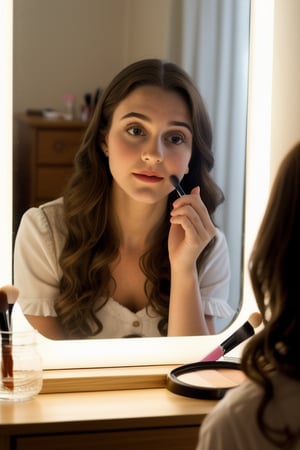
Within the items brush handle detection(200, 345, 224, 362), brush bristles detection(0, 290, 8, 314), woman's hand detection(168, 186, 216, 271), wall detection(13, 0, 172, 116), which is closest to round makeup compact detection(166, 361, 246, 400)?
brush handle detection(200, 345, 224, 362)

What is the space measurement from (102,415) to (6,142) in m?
0.36

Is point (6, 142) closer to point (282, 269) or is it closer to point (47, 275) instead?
point (47, 275)

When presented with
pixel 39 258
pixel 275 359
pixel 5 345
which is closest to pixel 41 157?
pixel 39 258

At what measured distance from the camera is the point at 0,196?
1.17m

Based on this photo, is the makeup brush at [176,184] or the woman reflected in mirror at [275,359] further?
the makeup brush at [176,184]

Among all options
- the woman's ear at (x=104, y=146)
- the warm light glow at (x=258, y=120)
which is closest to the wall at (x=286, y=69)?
the warm light glow at (x=258, y=120)

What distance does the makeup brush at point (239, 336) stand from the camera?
1.24 meters

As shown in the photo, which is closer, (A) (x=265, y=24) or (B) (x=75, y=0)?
(B) (x=75, y=0)

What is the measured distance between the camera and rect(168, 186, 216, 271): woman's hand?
1.24m

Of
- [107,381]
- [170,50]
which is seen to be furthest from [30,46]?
[107,381]

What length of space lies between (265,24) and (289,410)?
63cm

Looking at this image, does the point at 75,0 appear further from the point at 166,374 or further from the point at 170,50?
the point at 166,374

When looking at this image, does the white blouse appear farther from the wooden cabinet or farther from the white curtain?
the white curtain

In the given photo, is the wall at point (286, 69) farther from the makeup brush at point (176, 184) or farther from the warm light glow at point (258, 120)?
the makeup brush at point (176, 184)
